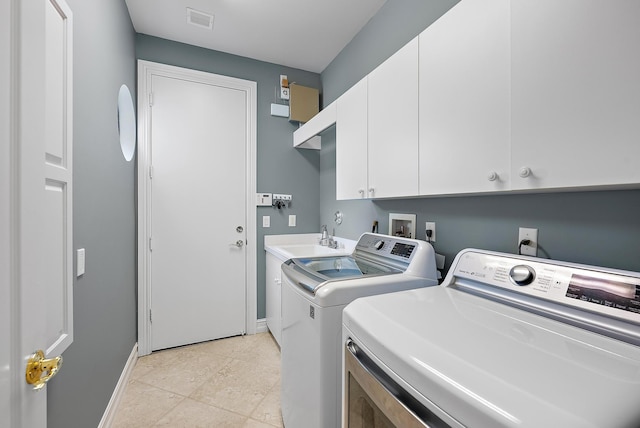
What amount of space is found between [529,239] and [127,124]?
2726mm

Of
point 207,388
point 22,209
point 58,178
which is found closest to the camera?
point 22,209

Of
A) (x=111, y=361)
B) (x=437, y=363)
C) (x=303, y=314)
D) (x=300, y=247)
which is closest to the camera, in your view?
(x=437, y=363)

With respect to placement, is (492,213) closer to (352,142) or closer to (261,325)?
(352,142)

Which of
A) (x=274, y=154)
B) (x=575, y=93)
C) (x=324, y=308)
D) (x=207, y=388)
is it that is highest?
(x=274, y=154)

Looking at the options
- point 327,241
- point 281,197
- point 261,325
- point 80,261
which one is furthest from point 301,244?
point 80,261

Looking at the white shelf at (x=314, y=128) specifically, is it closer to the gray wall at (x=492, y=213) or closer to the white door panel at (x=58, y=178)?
the gray wall at (x=492, y=213)

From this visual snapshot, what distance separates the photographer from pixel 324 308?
3.68ft

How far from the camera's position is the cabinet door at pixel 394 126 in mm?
1307

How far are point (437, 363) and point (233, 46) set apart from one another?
2.89 metres

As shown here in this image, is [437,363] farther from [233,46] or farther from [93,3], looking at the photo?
[233,46]

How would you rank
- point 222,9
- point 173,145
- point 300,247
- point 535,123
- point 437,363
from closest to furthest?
point 437,363, point 535,123, point 222,9, point 173,145, point 300,247

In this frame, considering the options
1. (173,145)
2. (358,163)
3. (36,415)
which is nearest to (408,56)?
(358,163)

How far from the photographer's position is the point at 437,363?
60 centimetres

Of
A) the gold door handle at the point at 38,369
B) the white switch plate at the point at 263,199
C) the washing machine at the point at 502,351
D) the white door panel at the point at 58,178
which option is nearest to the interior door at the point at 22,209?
the gold door handle at the point at 38,369
